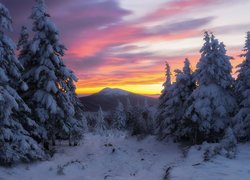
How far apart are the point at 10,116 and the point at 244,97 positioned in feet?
63.1

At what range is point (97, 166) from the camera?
933 inches

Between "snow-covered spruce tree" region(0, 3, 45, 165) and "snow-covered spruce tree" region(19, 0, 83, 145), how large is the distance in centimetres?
308

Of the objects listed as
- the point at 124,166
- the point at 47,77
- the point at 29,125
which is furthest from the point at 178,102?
the point at 29,125

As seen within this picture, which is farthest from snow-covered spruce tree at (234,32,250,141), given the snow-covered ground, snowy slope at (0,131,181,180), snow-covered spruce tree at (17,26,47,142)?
snow-covered spruce tree at (17,26,47,142)

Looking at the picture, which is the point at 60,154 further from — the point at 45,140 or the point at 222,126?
the point at 222,126

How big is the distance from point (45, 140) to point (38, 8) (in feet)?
35.3

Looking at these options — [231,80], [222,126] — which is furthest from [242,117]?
[231,80]

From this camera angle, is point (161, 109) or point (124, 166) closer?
point (124, 166)

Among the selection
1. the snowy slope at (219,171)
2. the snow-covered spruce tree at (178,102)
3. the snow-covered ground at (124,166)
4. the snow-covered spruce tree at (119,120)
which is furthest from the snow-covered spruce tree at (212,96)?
the snow-covered spruce tree at (119,120)

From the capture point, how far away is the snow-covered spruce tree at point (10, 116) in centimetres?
1889

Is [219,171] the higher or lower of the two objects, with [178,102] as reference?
lower

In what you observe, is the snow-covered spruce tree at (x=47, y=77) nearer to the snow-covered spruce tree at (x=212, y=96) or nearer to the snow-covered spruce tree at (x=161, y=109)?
the snow-covered spruce tree at (x=212, y=96)

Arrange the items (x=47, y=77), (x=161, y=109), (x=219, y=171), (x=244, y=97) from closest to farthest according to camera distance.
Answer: (x=219, y=171)
(x=47, y=77)
(x=244, y=97)
(x=161, y=109)

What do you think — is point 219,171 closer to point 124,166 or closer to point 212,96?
point 124,166
